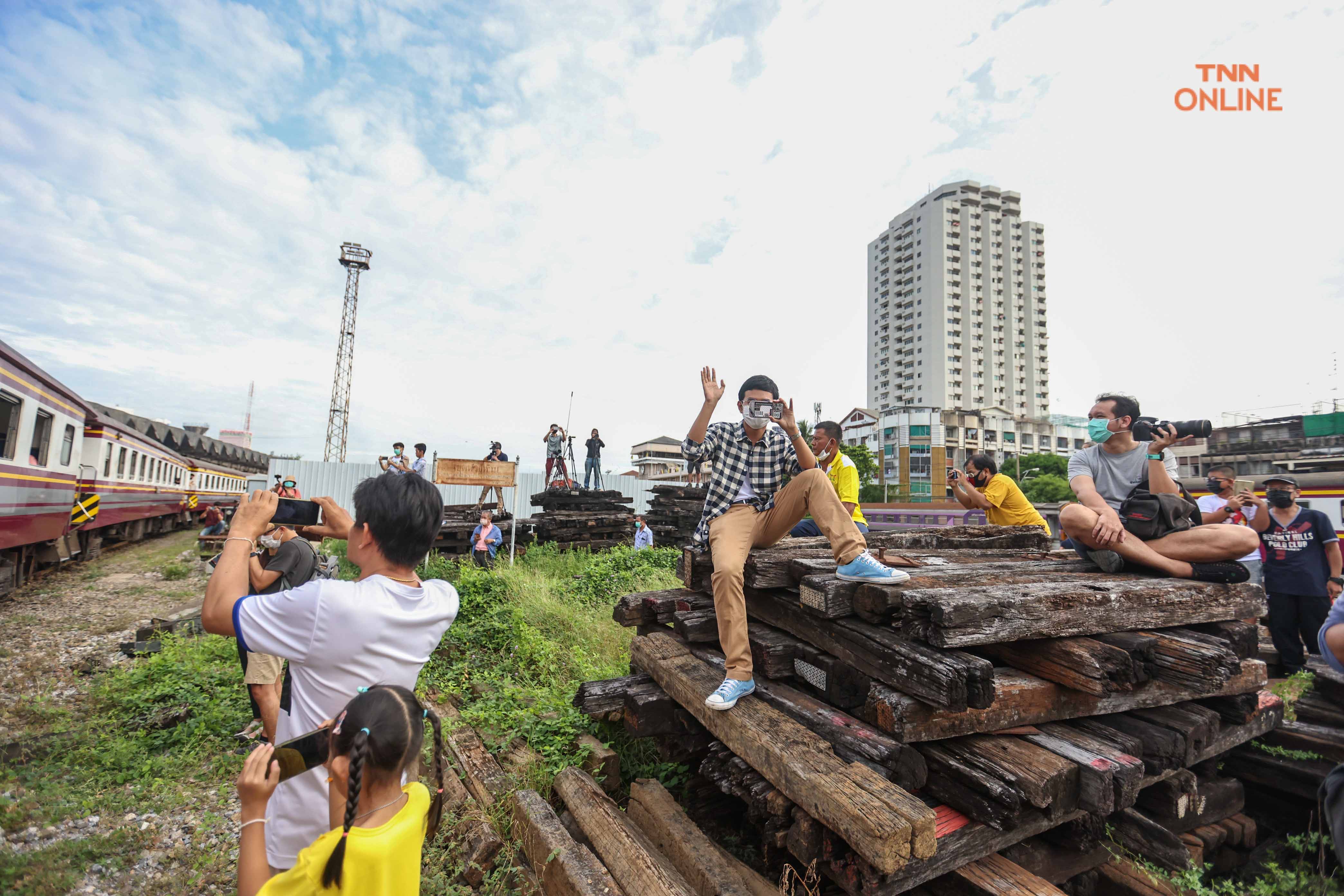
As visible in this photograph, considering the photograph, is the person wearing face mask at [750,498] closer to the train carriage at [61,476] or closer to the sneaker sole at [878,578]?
the sneaker sole at [878,578]

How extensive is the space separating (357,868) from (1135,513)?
4.64 metres

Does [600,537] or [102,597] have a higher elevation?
[600,537]

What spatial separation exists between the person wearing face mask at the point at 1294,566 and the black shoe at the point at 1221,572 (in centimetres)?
241

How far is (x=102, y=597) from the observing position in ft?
31.5

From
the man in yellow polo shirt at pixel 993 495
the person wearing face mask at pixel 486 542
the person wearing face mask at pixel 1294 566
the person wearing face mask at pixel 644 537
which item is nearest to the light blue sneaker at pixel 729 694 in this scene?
the man in yellow polo shirt at pixel 993 495

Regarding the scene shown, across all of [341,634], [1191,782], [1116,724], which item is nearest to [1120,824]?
[1191,782]

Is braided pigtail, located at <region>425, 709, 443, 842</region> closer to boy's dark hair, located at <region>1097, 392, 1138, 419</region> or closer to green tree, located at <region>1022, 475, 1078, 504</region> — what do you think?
boy's dark hair, located at <region>1097, 392, 1138, 419</region>

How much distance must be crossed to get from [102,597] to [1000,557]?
41.7 feet

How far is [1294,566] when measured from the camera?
18.6ft

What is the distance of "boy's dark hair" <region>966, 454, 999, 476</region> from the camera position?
599 centimetres

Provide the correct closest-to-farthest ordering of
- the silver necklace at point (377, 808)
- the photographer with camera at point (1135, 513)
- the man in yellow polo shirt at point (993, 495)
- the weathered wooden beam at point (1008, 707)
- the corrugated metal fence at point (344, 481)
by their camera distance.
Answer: the silver necklace at point (377, 808) < the weathered wooden beam at point (1008, 707) < the photographer with camera at point (1135, 513) < the man in yellow polo shirt at point (993, 495) < the corrugated metal fence at point (344, 481)

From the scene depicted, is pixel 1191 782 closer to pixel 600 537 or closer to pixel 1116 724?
pixel 1116 724

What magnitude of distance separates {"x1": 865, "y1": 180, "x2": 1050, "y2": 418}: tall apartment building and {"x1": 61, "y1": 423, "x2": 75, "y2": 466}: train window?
81.0 metres

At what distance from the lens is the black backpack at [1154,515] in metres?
3.90
